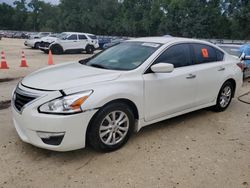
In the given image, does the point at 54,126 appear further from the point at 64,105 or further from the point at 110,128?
the point at 110,128

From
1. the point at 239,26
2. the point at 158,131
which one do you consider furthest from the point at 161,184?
the point at 239,26

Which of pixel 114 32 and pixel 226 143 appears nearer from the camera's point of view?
pixel 226 143

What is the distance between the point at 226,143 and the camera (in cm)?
418

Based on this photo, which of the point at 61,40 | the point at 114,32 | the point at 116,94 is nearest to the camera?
the point at 116,94

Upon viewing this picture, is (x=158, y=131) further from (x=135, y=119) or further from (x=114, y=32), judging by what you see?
(x=114, y=32)

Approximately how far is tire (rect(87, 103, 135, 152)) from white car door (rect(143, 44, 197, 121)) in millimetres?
372

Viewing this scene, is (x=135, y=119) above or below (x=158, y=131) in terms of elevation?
above

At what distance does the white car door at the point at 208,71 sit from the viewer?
15.8 feet

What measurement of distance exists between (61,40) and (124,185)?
17.7 meters

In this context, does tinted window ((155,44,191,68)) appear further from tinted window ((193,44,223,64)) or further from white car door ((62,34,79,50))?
white car door ((62,34,79,50))

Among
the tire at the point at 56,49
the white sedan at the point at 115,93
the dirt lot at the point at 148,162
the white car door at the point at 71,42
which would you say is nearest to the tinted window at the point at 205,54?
the white sedan at the point at 115,93

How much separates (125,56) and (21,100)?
5.69 ft

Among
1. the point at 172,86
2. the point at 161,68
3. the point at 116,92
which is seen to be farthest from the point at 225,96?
the point at 116,92

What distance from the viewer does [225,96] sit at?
219 inches
